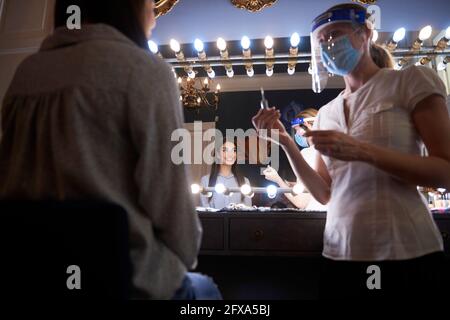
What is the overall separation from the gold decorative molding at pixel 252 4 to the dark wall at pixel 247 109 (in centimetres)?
49

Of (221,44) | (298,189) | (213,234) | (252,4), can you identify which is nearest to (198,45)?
(221,44)

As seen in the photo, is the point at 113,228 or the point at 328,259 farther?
the point at 328,259

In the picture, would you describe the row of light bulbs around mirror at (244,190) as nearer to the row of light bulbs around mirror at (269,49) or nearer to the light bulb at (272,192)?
the light bulb at (272,192)

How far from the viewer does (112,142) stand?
46 centimetres

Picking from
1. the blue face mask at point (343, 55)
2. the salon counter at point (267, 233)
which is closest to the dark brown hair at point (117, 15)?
the blue face mask at point (343, 55)

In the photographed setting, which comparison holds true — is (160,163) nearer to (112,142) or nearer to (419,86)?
(112,142)

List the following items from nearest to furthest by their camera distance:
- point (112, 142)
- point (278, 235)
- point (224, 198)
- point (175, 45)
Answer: point (112, 142), point (278, 235), point (224, 198), point (175, 45)

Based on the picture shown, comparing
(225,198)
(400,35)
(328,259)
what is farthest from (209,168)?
(400,35)

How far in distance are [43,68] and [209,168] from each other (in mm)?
1317

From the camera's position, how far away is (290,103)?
1.76 metres

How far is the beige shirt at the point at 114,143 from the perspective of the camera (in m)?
0.44

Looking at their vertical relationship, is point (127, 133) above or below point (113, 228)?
above

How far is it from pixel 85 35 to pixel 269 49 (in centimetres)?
141

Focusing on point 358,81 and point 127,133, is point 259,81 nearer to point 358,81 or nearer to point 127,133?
point 358,81
